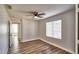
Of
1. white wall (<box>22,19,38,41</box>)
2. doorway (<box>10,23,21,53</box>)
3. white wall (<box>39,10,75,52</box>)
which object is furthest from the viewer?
white wall (<box>22,19,38,41</box>)

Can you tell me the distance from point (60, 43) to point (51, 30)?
3.69 feet

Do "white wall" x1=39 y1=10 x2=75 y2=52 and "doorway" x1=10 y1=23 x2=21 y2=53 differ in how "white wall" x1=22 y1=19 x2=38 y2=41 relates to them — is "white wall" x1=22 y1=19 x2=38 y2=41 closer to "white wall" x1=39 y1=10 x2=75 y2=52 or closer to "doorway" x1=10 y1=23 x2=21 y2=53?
"doorway" x1=10 y1=23 x2=21 y2=53

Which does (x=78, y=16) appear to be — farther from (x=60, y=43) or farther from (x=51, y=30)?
(x=51, y=30)

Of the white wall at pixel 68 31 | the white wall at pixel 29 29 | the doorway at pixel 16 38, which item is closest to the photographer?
the white wall at pixel 68 31

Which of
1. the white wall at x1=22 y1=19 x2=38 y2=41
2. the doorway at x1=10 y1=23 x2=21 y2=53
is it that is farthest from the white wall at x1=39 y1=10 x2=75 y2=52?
the doorway at x1=10 y1=23 x2=21 y2=53

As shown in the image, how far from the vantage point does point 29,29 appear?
509 cm

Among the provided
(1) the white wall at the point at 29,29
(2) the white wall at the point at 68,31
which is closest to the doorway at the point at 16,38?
(1) the white wall at the point at 29,29

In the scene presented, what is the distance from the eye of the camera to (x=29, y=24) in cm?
508

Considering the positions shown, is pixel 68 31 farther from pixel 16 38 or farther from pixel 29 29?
pixel 16 38

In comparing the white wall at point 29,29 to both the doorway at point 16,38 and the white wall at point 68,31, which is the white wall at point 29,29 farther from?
the white wall at point 68,31

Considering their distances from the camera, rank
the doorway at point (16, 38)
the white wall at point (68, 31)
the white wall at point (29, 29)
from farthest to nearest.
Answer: the white wall at point (29, 29) < the doorway at point (16, 38) < the white wall at point (68, 31)

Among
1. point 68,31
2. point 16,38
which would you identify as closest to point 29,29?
point 16,38

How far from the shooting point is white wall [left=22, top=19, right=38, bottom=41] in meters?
4.96

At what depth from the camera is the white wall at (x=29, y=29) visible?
16.3 feet
